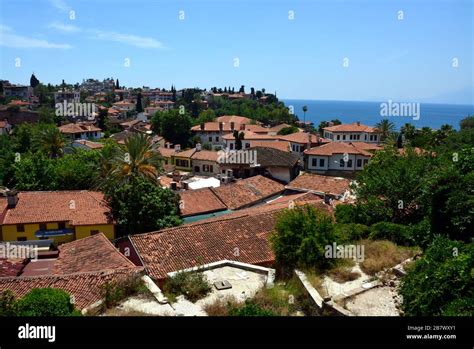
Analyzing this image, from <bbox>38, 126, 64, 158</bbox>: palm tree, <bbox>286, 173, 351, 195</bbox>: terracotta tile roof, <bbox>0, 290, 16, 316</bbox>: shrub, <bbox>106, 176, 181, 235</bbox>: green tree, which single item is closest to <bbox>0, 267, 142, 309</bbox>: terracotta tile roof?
<bbox>0, 290, 16, 316</bbox>: shrub

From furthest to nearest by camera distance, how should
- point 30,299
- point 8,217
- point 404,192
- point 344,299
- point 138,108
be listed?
point 138,108 < point 8,217 < point 404,192 < point 344,299 < point 30,299

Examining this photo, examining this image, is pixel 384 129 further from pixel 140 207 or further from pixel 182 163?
pixel 140 207

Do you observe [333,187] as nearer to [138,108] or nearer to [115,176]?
[115,176]

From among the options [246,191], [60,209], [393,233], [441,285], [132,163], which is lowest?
[60,209]

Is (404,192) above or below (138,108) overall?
below

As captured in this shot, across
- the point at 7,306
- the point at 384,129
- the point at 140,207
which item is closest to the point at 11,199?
the point at 140,207

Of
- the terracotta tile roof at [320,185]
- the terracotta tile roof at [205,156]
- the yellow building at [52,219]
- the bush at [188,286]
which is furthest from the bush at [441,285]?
the terracotta tile roof at [205,156]

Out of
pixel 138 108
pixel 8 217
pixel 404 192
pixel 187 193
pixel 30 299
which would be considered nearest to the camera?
pixel 30 299

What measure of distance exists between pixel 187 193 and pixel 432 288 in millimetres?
23279

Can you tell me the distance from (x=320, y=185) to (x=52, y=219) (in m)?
20.7

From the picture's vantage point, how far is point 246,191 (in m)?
34.3

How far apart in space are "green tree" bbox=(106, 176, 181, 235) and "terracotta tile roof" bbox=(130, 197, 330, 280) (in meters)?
5.05

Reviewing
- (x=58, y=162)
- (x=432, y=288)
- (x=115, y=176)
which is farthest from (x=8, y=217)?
(x=432, y=288)
